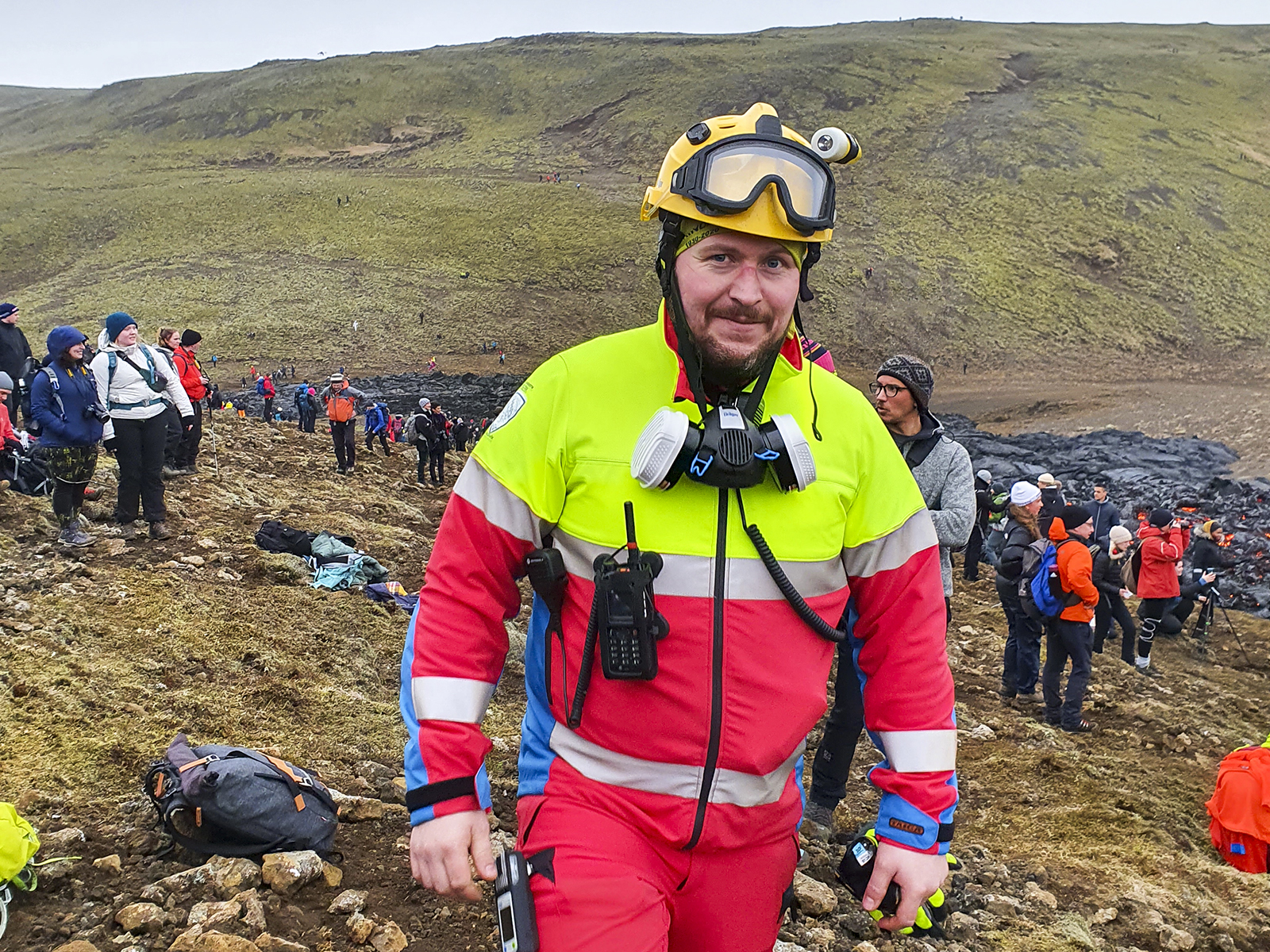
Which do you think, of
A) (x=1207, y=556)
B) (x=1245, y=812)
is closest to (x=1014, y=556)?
(x=1245, y=812)

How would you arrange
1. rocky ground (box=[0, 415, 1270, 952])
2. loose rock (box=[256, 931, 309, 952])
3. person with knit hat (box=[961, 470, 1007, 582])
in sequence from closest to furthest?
loose rock (box=[256, 931, 309, 952])
rocky ground (box=[0, 415, 1270, 952])
person with knit hat (box=[961, 470, 1007, 582])

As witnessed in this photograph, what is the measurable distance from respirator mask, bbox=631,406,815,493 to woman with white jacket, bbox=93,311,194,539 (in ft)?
25.8

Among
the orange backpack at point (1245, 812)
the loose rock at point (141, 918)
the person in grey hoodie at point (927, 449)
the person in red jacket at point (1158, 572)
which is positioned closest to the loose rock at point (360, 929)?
the loose rock at point (141, 918)

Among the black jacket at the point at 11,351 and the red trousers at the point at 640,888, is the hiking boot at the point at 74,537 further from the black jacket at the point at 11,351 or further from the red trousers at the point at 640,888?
the red trousers at the point at 640,888

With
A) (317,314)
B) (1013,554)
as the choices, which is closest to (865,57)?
(317,314)

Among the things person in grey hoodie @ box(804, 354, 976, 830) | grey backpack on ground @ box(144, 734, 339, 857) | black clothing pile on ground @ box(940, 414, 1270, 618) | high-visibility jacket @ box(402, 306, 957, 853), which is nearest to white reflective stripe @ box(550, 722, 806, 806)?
high-visibility jacket @ box(402, 306, 957, 853)

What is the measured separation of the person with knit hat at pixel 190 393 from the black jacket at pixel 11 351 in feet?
6.84

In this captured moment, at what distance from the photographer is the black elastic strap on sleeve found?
197cm

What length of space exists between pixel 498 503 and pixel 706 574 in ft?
1.64

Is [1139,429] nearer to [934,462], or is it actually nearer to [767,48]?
[934,462]

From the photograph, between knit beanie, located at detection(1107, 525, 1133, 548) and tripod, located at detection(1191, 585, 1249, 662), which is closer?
knit beanie, located at detection(1107, 525, 1133, 548)

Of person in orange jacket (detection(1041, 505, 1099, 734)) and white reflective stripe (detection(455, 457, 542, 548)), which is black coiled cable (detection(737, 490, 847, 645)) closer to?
white reflective stripe (detection(455, 457, 542, 548))

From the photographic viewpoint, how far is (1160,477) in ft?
77.6

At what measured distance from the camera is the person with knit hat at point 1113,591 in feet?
30.6
